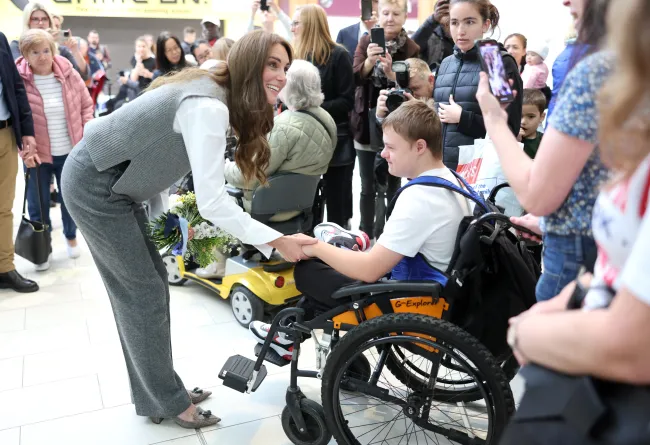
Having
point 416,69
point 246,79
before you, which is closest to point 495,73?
point 246,79

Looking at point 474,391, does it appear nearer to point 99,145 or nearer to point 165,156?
point 165,156

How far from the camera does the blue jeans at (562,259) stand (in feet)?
4.16

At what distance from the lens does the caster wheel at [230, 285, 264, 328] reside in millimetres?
2959

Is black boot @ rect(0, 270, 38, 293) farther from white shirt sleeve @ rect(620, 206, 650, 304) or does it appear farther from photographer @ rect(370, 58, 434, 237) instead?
white shirt sleeve @ rect(620, 206, 650, 304)

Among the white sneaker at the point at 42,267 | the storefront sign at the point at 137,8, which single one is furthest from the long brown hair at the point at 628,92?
the storefront sign at the point at 137,8

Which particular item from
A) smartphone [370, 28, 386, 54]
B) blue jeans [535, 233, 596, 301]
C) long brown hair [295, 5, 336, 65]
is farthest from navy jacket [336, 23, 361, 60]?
blue jeans [535, 233, 596, 301]

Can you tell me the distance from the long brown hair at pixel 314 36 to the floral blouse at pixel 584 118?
2805 millimetres

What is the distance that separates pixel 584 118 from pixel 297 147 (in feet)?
6.79

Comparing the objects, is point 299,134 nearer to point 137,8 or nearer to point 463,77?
point 463,77

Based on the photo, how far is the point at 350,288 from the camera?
5.92 ft

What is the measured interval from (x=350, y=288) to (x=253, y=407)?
32.5 inches

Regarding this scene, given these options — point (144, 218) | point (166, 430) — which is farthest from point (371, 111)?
point (166, 430)

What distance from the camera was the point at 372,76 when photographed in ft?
12.6

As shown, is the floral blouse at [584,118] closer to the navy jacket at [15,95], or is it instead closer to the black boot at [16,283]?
Result: the navy jacket at [15,95]
